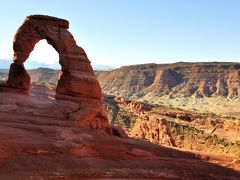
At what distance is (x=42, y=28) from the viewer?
88.6ft

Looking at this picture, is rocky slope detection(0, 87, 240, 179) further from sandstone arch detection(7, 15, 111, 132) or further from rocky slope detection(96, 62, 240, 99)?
rocky slope detection(96, 62, 240, 99)

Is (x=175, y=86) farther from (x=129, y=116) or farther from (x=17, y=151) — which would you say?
(x=17, y=151)

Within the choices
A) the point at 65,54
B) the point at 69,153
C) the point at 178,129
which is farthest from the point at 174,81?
the point at 69,153

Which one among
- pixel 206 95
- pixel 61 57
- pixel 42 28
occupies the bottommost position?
pixel 206 95

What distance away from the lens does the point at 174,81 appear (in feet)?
549

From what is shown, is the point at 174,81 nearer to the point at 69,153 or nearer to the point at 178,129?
the point at 178,129

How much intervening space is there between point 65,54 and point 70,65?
807mm

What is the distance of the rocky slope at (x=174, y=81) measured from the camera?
155 metres

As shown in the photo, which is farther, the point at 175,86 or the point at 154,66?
the point at 154,66

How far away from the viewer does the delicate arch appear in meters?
26.4

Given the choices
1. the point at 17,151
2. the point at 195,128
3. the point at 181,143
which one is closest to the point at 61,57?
the point at 17,151

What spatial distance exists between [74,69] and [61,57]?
115 cm

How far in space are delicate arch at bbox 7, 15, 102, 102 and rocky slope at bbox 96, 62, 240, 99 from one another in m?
Answer: 122

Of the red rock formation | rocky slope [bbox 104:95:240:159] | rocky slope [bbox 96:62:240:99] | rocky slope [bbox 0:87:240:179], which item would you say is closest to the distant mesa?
rocky slope [bbox 0:87:240:179]
